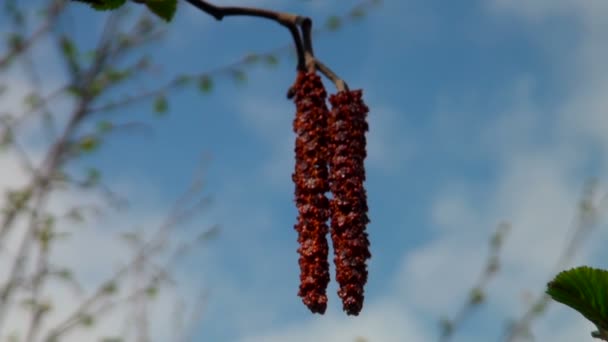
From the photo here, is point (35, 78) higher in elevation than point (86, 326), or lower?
higher

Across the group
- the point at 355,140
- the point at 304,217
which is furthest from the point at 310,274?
the point at 355,140

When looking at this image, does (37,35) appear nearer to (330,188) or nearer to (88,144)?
(88,144)

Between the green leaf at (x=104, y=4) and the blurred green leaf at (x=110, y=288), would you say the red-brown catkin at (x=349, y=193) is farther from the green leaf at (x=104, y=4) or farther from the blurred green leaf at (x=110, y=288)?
the blurred green leaf at (x=110, y=288)

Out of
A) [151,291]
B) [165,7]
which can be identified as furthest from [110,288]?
[165,7]

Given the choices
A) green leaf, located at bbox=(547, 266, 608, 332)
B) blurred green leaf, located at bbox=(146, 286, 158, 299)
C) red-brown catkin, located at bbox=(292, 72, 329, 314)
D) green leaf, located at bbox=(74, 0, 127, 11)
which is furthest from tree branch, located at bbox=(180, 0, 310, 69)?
blurred green leaf, located at bbox=(146, 286, 158, 299)

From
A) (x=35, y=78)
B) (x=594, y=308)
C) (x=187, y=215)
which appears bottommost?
(x=594, y=308)

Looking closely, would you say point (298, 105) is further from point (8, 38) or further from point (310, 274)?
point (8, 38)

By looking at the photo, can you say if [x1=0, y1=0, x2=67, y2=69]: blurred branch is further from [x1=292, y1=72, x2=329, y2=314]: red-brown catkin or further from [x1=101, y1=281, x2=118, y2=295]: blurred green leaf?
[x1=292, y1=72, x2=329, y2=314]: red-brown catkin
